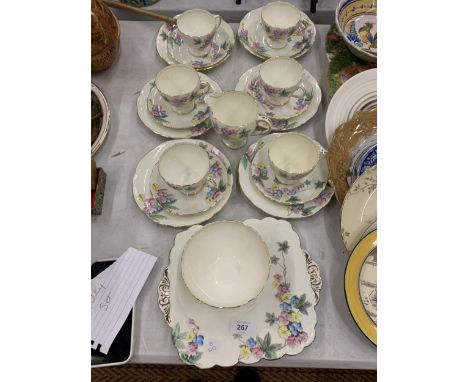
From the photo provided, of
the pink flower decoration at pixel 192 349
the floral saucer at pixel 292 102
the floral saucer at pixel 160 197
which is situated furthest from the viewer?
the floral saucer at pixel 292 102

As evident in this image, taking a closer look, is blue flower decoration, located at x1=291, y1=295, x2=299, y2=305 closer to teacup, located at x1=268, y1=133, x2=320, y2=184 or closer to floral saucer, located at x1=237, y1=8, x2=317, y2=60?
teacup, located at x1=268, y1=133, x2=320, y2=184

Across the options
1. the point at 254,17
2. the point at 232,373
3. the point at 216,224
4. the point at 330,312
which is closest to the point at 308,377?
the point at 232,373

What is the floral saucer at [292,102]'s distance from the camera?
0.75 meters

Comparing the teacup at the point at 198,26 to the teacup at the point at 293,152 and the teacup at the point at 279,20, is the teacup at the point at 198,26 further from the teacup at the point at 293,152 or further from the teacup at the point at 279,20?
the teacup at the point at 293,152

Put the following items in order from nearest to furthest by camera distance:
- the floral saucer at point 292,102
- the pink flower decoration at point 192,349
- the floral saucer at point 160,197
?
the pink flower decoration at point 192,349 < the floral saucer at point 160,197 < the floral saucer at point 292,102

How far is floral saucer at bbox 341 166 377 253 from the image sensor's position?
1.95 feet

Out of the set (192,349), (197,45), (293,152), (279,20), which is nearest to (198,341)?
(192,349)

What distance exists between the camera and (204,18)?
84cm

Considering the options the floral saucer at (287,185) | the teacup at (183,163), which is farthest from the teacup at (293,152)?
the teacup at (183,163)

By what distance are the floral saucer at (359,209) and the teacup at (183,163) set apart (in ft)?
0.78

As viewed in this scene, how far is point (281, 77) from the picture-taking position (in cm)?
77

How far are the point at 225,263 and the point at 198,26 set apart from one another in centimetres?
52

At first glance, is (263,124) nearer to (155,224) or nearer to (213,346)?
(155,224)
